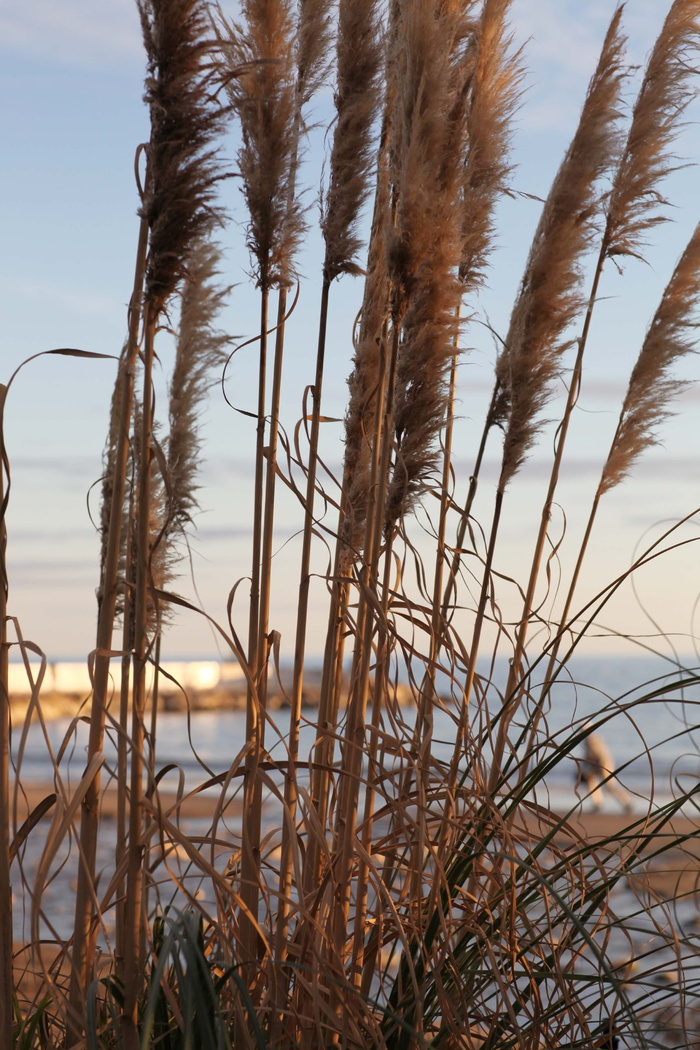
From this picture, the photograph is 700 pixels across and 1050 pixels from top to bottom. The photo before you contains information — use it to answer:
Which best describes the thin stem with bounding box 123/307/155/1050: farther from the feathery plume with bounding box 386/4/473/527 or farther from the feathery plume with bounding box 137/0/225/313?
the feathery plume with bounding box 386/4/473/527

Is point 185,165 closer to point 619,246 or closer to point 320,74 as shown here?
point 320,74

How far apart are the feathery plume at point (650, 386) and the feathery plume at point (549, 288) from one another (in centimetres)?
31

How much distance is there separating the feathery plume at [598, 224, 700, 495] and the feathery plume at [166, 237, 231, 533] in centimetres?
89

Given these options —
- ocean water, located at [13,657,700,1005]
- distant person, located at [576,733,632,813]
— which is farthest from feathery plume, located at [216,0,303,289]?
distant person, located at [576,733,632,813]

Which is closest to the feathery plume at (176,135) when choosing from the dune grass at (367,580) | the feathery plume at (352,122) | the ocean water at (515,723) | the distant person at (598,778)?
the dune grass at (367,580)

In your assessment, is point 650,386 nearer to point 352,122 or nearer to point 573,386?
point 573,386

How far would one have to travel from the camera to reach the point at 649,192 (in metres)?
2.02

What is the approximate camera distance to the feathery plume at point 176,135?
124 cm

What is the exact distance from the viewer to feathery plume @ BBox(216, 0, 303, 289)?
5.03 feet

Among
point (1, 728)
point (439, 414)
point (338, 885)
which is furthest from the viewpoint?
point (439, 414)

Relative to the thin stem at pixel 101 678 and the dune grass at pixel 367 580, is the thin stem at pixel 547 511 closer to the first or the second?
the dune grass at pixel 367 580

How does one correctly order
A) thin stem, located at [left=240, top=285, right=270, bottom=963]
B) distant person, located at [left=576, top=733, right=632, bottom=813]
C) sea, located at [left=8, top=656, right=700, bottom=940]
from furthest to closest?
distant person, located at [left=576, top=733, right=632, bottom=813] → sea, located at [left=8, top=656, right=700, bottom=940] → thin stem, located at [left=240, top=285, right=270, bottom=963]

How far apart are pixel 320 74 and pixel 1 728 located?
128 centimetres

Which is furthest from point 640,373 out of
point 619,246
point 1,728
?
point 1,728
